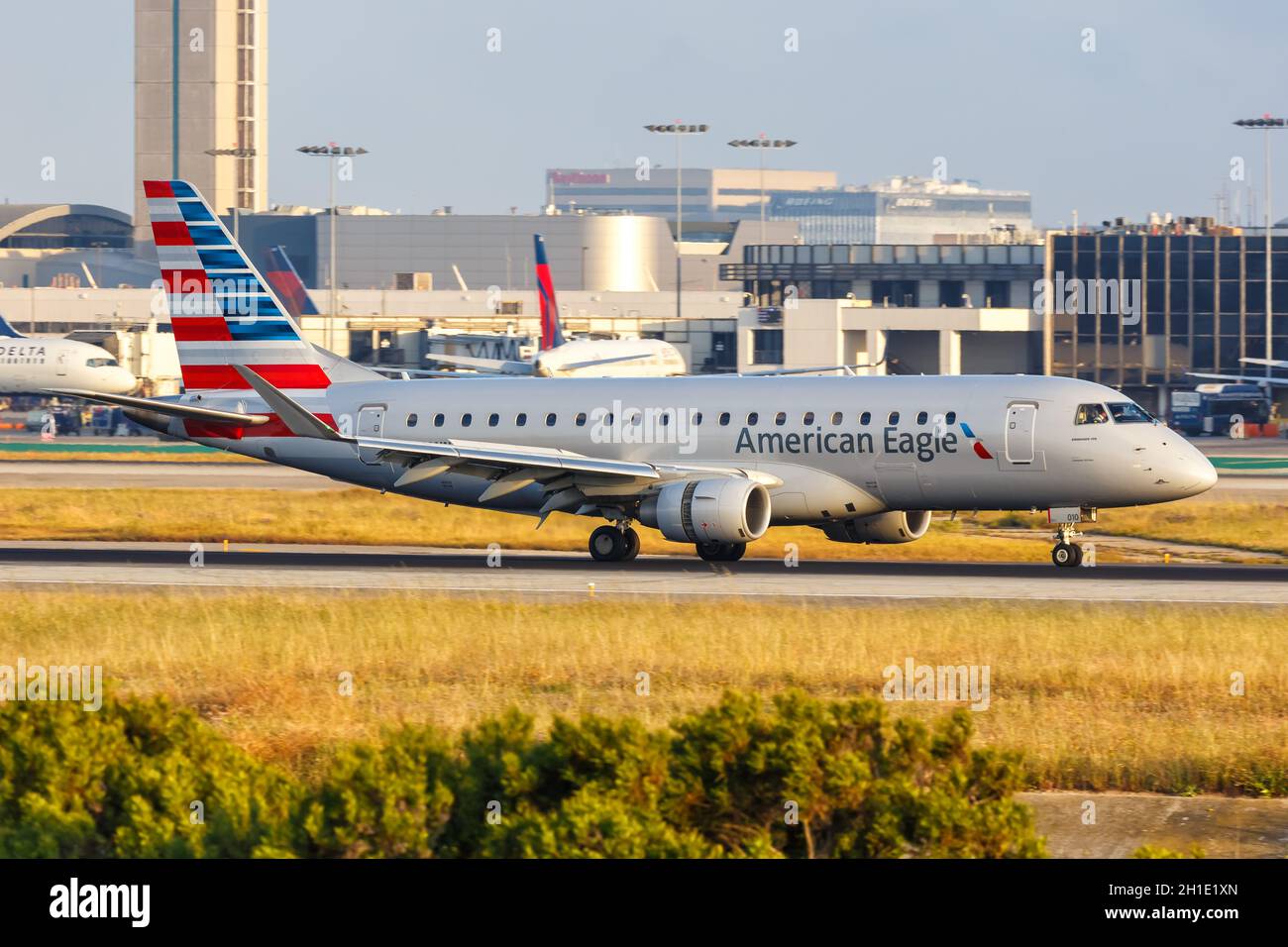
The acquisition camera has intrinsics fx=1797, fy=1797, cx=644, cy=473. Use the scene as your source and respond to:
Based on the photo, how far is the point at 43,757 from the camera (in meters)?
12.6

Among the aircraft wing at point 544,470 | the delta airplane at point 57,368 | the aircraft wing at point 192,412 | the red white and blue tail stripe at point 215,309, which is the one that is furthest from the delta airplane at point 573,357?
the aircraft wing at point 544,470

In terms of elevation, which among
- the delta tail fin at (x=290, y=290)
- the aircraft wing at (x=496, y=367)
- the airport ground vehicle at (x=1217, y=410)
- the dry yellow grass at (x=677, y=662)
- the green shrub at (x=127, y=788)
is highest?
the delta tail fin at (x=290, y=290)

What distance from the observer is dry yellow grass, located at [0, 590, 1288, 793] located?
1877cm

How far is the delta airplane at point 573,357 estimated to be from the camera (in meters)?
109

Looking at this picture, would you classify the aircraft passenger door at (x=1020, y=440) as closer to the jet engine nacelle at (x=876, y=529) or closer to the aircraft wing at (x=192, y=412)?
the jet engine nacelle at (x=876, y=529)

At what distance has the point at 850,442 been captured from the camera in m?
38.3

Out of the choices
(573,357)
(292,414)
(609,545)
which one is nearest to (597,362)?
(573,357)

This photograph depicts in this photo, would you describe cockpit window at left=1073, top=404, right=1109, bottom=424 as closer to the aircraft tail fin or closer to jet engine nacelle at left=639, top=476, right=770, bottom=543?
jet engine nacelle at left=639, top=476, right=770, bottom=543

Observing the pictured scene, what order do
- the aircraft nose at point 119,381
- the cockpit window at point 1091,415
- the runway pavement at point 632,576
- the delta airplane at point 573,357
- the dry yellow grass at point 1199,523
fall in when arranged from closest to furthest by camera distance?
the runway pavement at point 632,576
the cockpit window at point 1091,415
the dry yellow grass at point 1199,523
the delta airplane at point 573,357
the aircraft nose at point 119,381

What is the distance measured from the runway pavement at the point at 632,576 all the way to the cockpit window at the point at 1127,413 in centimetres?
318
